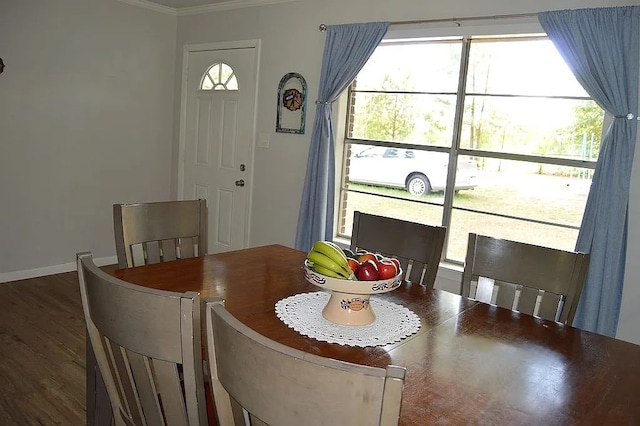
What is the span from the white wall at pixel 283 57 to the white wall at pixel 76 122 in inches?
26.5

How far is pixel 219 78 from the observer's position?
4.71 meters

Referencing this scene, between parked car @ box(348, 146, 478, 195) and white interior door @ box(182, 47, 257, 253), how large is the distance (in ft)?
3.56

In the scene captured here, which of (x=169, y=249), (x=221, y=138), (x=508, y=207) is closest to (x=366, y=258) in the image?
(x=169, y=249)

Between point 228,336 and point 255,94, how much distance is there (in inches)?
146

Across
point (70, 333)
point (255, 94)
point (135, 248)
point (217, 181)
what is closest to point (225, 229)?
point (217, 181)

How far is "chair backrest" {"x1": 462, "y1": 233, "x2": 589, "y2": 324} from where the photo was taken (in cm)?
183

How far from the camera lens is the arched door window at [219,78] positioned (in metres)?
4.59

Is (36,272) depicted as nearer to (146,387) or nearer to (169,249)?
(169,249)

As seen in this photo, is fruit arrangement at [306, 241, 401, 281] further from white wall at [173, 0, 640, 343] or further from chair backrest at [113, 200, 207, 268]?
white wall at [173, 0, 640, 343]

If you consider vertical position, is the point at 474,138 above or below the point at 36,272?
above

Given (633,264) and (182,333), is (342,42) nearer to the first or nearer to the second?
(633,264)

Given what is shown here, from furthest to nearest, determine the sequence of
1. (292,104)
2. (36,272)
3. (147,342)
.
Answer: (36,272)
(292,104)
(147,342)

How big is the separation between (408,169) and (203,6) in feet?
8.31

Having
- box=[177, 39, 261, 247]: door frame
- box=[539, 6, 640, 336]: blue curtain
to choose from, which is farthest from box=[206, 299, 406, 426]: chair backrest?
box=[177, 39, 261, 247]: door frame
